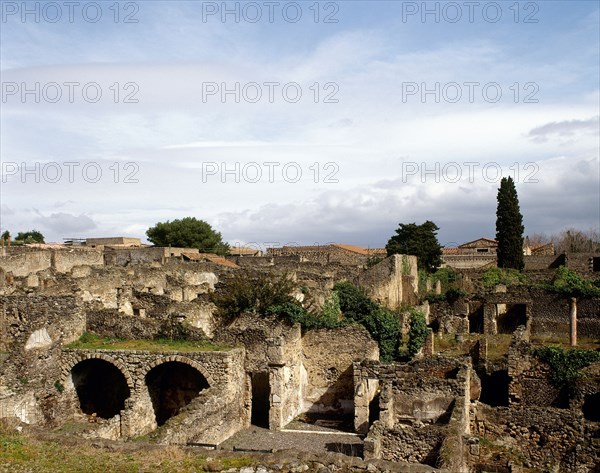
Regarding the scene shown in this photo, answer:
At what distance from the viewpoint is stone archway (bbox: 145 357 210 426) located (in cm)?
2005

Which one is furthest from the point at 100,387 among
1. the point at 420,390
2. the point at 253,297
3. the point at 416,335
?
the point at 416,335

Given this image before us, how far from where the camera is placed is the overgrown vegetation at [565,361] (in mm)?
20766

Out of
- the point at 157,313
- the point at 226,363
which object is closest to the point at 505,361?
the point at 226,363

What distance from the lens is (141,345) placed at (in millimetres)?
20203

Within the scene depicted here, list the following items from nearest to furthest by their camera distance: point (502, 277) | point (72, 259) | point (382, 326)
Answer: point (382, 326), point (502, 277), point (72, 259)

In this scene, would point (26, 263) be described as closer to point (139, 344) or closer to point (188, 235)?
point (139, 344)

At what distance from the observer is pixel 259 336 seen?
20203 mm

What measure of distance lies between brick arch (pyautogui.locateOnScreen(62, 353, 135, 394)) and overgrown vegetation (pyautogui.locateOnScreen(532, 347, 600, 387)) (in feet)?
40.9

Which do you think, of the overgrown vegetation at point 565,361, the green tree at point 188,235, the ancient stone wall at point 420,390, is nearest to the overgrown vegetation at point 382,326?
the ancient stone wall at point 420,390

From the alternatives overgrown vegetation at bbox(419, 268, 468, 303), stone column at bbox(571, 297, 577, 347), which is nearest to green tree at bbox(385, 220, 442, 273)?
overgrown vegetation at bbox(419, 268, 468, 303)

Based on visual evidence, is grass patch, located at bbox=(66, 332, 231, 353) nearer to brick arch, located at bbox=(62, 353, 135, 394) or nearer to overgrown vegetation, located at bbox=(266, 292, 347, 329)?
brick arch, located at bbox=(62, 353, 135, 394)

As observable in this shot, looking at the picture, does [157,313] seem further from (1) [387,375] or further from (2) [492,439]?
(2) [492,439]

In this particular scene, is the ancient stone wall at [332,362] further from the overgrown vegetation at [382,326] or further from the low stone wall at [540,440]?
the low stone wall at [540,440]

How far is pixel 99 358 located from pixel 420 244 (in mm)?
35226
